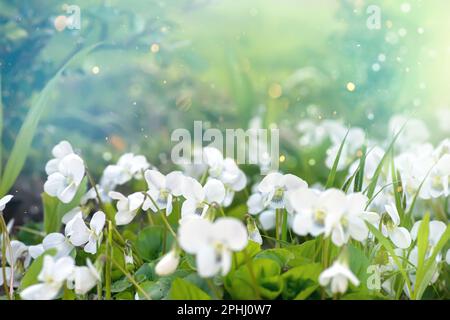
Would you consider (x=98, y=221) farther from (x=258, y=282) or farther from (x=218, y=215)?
(x=218, y=215)

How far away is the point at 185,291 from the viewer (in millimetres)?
807

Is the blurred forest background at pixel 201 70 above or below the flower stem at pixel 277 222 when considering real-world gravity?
above

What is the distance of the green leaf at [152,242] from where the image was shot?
105cm

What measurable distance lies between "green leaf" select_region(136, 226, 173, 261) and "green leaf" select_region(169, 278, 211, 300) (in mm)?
235

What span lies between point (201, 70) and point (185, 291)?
1.34m

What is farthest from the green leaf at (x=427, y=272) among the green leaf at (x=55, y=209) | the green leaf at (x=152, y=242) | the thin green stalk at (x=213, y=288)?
the green leaf at (x=55, y=209)

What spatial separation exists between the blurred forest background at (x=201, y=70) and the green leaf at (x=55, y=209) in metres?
0.33

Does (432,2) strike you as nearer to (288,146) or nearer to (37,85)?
(288,146)

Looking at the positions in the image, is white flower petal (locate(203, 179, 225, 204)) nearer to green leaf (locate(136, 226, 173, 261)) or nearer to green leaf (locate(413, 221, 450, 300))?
green leaf (locate(136, 226, 173, 261))

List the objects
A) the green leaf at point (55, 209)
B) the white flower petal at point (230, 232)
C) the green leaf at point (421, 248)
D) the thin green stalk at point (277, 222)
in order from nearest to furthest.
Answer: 1. the white flower petal at point (230, 232)
2. the green leaf at point (421, 248)
3. the thin green stalk at point (277, 222)
4. the green leaf at point (55, 209)

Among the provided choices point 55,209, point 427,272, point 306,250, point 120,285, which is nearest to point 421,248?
point 427,272

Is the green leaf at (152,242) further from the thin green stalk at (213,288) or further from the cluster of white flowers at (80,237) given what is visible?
the thin green stalk at (213,288)

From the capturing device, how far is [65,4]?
59.4 inches
